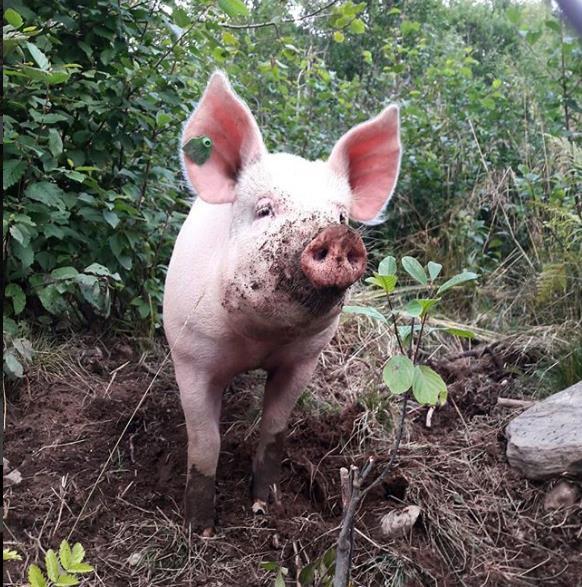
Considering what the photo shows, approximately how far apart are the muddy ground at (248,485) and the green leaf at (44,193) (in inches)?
33.2

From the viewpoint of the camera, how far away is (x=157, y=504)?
3096mm

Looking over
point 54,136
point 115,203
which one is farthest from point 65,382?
point 54,136

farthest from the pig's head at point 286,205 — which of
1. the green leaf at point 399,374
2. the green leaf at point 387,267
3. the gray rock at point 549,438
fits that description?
the gray rock at point 549,438

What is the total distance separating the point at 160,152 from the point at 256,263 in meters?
2.27

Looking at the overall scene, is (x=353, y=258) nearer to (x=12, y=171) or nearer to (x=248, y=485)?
(x=248, y=485)

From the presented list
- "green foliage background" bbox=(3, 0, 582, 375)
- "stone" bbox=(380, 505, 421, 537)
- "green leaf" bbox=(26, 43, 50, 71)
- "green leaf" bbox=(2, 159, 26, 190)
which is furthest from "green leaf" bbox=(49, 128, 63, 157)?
"stone" bbox=(380, 505, 421, 537)

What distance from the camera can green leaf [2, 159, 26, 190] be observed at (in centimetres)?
336

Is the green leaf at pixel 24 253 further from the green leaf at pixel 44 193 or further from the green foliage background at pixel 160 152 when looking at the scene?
the green leaf at pixel 44 193

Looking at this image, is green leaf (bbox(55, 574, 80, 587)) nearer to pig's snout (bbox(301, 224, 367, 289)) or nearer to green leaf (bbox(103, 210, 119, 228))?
pig's snout (bbox(301, 224, 367, 289))

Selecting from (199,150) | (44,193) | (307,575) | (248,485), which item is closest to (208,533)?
(248,485)

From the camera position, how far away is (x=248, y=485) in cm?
325

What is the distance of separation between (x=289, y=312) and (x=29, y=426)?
5.68 ft

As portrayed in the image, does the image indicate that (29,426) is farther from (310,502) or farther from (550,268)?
(550,268)

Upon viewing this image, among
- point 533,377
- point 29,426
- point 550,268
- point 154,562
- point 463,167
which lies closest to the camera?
point 154,562
